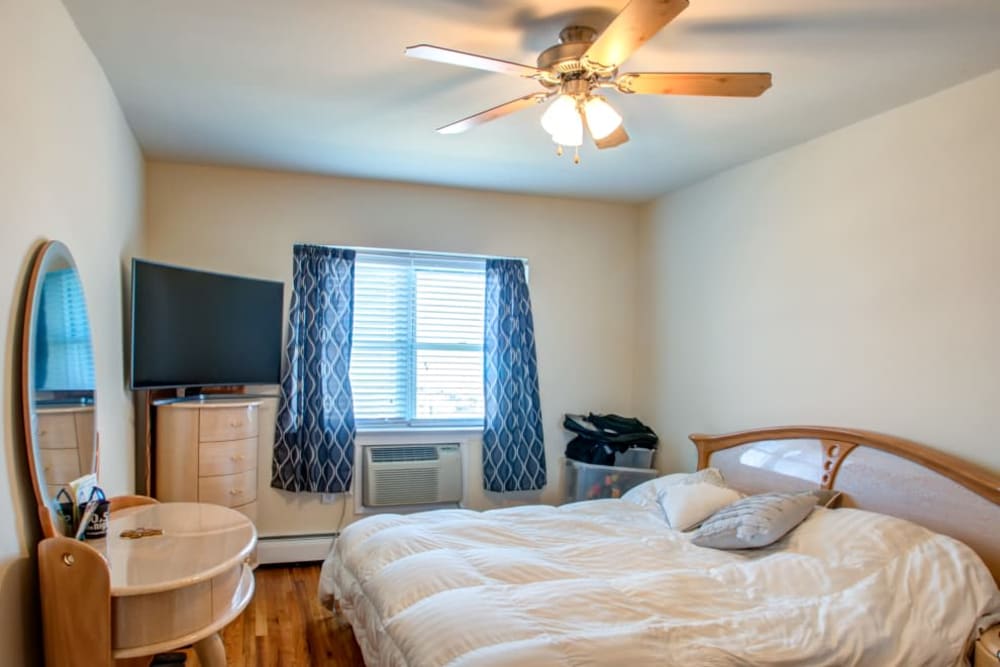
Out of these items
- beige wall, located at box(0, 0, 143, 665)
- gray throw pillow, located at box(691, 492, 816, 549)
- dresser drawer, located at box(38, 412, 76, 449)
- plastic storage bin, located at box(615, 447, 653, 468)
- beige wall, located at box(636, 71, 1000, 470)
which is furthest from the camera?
plastic storage bin, located at box(615, 447, 653, 468)

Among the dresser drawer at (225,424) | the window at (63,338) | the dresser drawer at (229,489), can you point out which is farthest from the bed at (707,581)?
the window at (63,338)

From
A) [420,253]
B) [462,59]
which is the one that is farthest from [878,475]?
[420,253]

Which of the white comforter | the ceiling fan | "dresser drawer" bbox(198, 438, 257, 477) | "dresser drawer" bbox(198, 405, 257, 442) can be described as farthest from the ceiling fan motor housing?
"dresser drawer" bbox(198, 438, 257, 477)

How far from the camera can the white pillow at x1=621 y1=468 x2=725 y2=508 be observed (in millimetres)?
3283

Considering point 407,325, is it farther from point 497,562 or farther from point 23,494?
point 23,494

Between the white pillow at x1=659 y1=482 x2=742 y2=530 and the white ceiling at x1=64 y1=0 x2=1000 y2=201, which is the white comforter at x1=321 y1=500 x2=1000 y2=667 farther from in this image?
the white ceiling at x1=64 y1=0 x2=1000 y2=201

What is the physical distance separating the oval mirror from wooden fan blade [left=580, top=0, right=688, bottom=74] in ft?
5.66

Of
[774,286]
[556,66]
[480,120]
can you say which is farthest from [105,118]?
[774,286]

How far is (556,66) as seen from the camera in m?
2.03

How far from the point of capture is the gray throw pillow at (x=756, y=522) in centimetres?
250

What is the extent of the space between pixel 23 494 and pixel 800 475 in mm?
3048

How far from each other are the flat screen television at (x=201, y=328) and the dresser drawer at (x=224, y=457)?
361mm

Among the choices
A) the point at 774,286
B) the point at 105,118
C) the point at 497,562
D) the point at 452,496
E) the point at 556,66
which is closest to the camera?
the point at 556,66

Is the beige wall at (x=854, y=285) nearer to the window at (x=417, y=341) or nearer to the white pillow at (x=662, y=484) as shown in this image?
the white pillow at (x=662, y=484)
